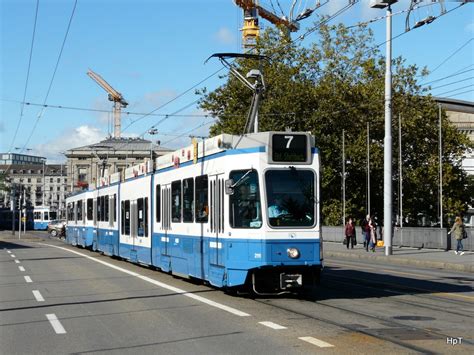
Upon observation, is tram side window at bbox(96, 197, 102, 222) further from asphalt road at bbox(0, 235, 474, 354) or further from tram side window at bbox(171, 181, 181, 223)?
tram side window at bbox(171, 181, 181, 223)

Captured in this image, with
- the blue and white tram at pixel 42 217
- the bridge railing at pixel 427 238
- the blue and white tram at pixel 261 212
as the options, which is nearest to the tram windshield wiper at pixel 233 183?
the blue and white tram at pixel 261 212

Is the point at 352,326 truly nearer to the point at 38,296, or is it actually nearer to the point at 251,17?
the point at 38,296

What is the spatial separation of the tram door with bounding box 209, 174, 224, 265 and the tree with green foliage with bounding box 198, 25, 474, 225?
3563 centimetres

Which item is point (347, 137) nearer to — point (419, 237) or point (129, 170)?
point (419, 237)

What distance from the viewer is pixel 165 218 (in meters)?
18.9

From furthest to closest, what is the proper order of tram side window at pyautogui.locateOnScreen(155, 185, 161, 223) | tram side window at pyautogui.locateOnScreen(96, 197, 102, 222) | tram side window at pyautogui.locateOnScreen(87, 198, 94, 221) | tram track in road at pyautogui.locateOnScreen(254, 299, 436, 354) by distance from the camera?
tram side window at pyautogui.locateOnScreen(87, 198, 94, 221)
tram side window at pyautogui.locateOnScreen(96, 197, 102, 222)
tram side window at pyautogui.locateOnScreen(155, 185, 161, 223)
tram track in road at pyautogui.locateOnScreen(254, 299, 436, 354)

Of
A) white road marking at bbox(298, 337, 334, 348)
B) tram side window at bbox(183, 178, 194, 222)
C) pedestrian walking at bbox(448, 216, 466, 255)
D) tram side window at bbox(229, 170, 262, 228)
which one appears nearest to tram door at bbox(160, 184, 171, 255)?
tram side window at bbox(183, 178, 194, 222)

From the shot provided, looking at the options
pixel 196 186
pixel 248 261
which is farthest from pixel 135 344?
pixel 196 186

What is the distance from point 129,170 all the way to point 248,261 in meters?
12.4

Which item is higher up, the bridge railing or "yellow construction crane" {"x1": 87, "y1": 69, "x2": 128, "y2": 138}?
"yellow construction crane" {"x1": 87, "y1": 69, "x2": 128, "y2": 138}

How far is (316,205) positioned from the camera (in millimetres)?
13898

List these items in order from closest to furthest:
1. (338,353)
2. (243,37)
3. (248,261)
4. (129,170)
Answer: (338,353)
(248,261)
(129,170)
(243,37)

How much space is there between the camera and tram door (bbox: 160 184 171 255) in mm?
18547

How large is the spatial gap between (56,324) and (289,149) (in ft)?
18.1
